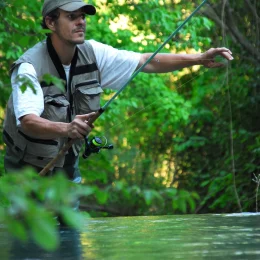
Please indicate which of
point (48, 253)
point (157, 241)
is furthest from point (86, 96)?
point (48, 253)

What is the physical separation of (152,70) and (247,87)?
5.06 m

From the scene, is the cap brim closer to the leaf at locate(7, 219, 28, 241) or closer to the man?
the man

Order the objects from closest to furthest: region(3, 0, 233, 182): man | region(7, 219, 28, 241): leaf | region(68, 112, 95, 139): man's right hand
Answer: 1. region(7, 219, 28, 241): leaf
2. region(68, 112, 95, 139): man's right hand
3. region(3, 0, 233, 182): man

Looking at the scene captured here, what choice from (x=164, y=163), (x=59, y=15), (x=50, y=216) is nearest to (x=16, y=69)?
(x=59, y=15)

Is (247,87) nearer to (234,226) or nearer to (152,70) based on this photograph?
(152,70)

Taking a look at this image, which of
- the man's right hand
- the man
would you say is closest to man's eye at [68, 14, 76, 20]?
the man

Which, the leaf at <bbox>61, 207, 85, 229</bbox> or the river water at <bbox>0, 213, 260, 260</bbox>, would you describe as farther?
the river water at <bbox>0, 213, 260, 260</bbox>

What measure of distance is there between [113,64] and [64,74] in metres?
0.32

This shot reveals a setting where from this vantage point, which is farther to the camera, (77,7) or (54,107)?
(77,7)

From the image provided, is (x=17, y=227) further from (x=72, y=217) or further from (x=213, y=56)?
(x=213, y=56)

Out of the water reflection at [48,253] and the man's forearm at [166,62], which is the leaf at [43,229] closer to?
the water reflection at [48,253]

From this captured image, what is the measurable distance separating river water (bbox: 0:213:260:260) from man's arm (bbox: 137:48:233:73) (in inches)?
34.8

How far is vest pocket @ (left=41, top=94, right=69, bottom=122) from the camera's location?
15.4 feet

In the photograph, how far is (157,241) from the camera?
11.3 feet
